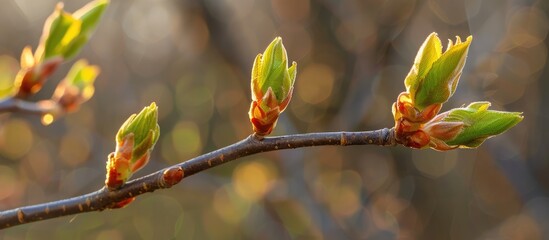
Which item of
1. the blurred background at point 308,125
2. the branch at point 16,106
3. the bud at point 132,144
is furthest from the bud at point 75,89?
the blurred background at point 308,125

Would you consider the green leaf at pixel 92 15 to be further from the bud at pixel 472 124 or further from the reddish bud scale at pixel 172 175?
the bud at pixel 472 124

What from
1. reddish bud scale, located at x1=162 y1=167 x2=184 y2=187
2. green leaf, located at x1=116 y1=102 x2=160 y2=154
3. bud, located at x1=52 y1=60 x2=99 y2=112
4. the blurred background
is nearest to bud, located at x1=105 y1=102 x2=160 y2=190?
green leaf, located at x1=116 y1=102 x2=160 y2=154

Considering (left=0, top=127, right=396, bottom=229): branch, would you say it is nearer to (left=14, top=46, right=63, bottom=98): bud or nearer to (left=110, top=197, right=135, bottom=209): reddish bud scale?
(left=110, top=197, right=135, bottom=209): reddish bud scale

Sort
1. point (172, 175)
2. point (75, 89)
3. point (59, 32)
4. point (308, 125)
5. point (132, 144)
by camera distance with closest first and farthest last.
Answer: point (172, 175), point (132, 144), point (59, 32), point (75, 89), point (308, 125)

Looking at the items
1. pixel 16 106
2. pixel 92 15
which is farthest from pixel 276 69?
pixel 16 106

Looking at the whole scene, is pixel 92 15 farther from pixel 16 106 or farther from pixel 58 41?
pixel 16 106

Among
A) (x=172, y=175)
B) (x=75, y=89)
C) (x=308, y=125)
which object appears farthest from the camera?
(x=308, y=125)
